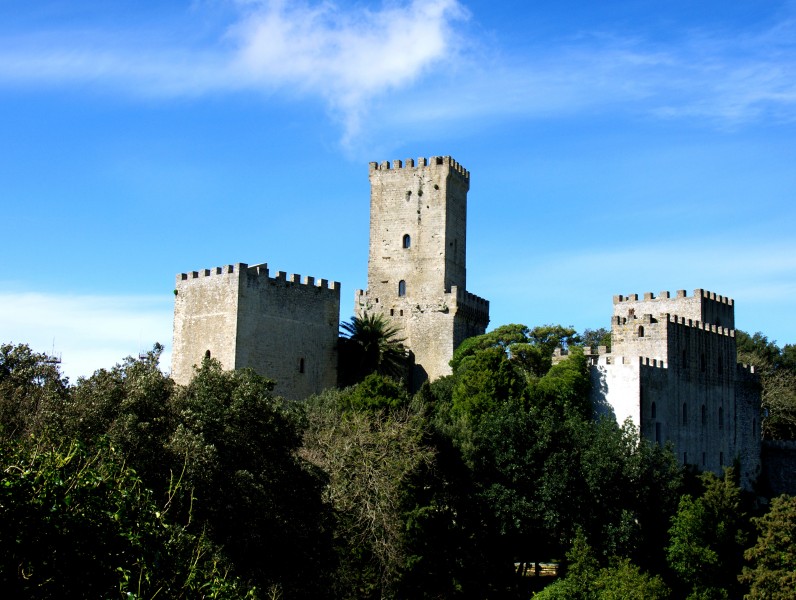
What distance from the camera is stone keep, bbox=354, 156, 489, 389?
164ft

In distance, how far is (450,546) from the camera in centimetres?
3434

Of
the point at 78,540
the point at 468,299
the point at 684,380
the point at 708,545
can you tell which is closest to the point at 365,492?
the point at 708,545

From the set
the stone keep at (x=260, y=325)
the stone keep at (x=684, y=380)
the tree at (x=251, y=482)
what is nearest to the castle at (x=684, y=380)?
the stone keep at (x=684, y=380)

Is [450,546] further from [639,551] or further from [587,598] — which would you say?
[639,551]

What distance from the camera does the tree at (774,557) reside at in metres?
37.3

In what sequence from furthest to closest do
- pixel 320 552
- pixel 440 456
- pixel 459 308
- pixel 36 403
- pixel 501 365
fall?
1. pixel 459 308
2. pixel 501 365
3. pixel 440 456
4. pixel 36 403
5. pixel 320 552

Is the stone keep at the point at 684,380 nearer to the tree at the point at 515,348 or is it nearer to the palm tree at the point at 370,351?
the tree at the point at 515,348

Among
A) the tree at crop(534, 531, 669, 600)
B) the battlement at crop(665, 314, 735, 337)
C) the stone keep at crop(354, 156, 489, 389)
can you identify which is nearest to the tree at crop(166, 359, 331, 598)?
the tree at crop(534, 531, 669, 600)

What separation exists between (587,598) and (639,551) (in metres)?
4.92

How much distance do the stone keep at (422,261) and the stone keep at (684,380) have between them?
698 cm

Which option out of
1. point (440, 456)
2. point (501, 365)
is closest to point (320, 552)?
point (440, 456)

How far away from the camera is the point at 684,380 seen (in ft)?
153

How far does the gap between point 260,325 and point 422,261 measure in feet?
35.7

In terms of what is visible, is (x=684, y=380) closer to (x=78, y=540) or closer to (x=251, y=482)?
(x=251, y=482)
